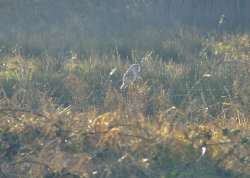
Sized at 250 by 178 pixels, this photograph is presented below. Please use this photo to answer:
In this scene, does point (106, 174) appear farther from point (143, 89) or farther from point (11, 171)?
point (143, 89)

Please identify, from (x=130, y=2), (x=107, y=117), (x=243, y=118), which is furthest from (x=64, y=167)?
(x=130, y=2)

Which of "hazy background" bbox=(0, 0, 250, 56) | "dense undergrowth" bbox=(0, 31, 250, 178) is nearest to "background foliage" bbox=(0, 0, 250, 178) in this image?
"dense undergrowth" bbox=(0, 31, 250, 178)

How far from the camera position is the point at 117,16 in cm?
1761

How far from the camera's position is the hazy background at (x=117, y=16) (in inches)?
615

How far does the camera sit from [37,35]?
1319 cm

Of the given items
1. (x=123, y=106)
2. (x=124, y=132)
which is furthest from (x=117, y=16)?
(x=124, y=132)

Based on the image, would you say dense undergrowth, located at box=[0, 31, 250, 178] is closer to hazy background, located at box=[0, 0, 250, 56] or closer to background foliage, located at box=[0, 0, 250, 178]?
background foliage, located at box=[0, 0, 250, 178]

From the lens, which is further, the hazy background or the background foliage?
the hazy background

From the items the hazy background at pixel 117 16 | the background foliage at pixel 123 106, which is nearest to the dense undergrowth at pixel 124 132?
the background foliage at pixel 123 106

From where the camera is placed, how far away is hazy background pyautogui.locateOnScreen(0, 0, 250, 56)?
51.2 feet

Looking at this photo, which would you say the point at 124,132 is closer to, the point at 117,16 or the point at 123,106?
the point at 123,106

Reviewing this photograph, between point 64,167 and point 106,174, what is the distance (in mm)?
307

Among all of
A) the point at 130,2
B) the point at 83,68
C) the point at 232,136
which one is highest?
the point at 232,136

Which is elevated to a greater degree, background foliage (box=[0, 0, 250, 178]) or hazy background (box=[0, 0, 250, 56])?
background foliage (box=[0, 0, 250, 178])
